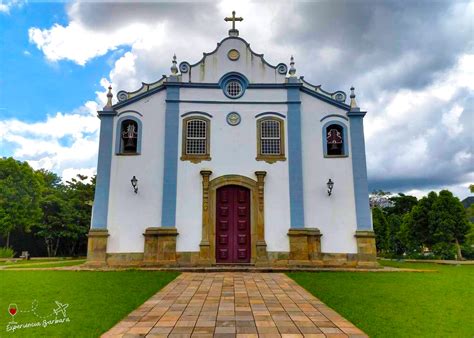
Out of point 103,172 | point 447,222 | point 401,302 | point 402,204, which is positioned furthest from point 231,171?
point 402,204

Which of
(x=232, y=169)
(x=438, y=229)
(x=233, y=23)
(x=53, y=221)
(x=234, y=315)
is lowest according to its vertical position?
(x=234, y=315)

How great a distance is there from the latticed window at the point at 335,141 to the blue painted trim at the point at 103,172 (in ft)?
24.4

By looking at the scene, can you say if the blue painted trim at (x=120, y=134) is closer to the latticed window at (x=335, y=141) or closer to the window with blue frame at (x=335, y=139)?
the window with blue frame at (x=335, y=139)

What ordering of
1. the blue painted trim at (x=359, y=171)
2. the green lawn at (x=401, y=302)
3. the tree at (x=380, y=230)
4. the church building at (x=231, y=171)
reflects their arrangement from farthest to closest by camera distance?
the tree at (x=380, y=230), the blue painted trim at (x=359, y=171), the church building at (x=231, y=171), the green lawn at (x=401, y=302)

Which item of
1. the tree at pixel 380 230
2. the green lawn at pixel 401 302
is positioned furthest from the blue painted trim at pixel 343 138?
the tree at pixel 380 230

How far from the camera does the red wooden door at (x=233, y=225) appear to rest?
11797 millimetres

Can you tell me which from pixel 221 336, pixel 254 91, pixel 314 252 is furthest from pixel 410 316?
pixel 254 91

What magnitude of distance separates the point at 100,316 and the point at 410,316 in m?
4.11

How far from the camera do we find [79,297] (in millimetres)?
6078

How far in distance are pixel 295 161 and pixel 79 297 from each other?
805 centimetres

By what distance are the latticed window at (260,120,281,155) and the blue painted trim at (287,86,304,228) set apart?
0.42m

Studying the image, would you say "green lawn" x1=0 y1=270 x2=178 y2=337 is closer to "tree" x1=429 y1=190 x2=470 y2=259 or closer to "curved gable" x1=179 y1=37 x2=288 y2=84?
"curved gable" x1=179 y1=37 x2=288 y2=84

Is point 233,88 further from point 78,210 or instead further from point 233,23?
point 78,210

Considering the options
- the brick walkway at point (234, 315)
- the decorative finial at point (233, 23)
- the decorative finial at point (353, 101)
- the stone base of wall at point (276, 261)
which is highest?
the decorative finial at point (233, 23)
